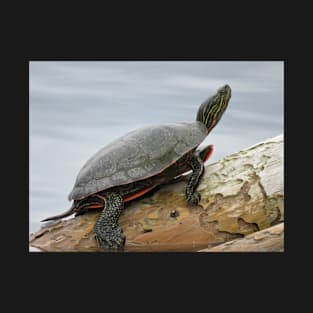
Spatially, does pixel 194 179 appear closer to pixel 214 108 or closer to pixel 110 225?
pixel 214 108

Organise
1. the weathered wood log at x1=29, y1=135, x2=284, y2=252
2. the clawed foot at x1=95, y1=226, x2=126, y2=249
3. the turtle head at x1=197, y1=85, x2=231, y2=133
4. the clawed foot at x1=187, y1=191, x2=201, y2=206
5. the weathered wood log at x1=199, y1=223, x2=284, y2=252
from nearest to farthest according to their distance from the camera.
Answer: the weathered wood log at x1=199, y1=223, x2=284, y2=252
the clawed foot at x1=95, y1=226, x2=126, y2=249
the weathered wood log at x1=29, y1=135, x2=284, y2=252
the clawed foot at x1=187, y1=191, x2=201, y2=206
the turtle head at x1=197, y1=85, x2=231, y2=133

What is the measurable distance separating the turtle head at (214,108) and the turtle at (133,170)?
2 centimetres

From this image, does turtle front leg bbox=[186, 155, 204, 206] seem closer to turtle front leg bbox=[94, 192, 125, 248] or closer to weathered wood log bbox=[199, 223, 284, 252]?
weathered wood log bbox=[199, 223, 284, 252]

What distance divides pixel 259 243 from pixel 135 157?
2122 mm

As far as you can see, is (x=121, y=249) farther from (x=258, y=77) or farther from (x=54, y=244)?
(x=258, y=77)

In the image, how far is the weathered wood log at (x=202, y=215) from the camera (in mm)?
9102

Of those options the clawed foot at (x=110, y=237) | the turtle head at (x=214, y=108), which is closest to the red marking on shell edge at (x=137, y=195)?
the clawed foot at (x=110, y=237)

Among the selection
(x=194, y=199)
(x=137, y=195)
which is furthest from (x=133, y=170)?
(x=194, y=199)

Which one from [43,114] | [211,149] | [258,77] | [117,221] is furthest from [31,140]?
[258,77]

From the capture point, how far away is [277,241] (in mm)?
8805

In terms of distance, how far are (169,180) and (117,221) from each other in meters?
1.00

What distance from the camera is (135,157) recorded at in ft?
30.0

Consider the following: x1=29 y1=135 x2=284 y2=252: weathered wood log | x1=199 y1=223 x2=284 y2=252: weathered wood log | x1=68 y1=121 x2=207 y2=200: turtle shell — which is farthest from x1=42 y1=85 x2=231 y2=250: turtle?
→ x1=199 y1=223 x2=284 y2=252: weathered wood log

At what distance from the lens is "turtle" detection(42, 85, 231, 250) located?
9047 mm
